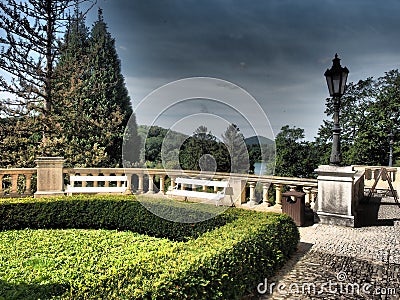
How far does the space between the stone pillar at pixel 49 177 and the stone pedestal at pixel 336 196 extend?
684 cm

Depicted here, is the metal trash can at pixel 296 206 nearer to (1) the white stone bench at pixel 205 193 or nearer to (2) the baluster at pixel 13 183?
(1) the white stone bench at pixel 205 193

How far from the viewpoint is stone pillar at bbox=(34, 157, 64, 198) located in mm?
8805

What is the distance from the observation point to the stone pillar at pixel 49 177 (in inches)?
347

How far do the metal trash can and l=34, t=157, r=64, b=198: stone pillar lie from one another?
6060mm

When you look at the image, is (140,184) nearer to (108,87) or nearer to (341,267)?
(341,267)

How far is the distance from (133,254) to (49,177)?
15.8 feet

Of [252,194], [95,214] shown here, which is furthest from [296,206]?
[95,214]

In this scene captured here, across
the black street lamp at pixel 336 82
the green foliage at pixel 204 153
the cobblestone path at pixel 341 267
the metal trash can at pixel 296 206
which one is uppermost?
the black street lamp at pixel 336 82

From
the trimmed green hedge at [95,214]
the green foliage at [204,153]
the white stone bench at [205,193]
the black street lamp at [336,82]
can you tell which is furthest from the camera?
the green foliage at [204,153]

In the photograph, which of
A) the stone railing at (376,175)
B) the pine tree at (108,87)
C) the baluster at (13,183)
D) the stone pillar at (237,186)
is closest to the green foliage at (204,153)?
the stone pillar at (237,186)

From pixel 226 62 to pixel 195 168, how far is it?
391 inches

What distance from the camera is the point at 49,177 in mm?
8953

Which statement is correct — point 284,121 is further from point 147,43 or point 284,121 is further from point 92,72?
point 92,72

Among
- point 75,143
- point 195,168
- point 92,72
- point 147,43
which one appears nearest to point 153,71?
point 147,43
